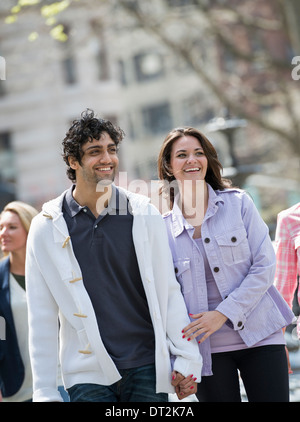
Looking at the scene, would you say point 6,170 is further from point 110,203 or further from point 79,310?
point 79,310

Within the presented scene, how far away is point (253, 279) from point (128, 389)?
0.88 meters

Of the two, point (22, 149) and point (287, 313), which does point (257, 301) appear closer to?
point (287, 313)

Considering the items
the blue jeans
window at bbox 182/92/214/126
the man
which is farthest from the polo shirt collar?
window at bbox 182/92/214/126

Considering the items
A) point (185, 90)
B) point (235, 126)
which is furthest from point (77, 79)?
point (235, 126)

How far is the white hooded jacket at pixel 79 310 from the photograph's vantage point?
3.75 metres

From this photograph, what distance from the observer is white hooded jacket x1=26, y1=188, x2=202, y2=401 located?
12.3 ft

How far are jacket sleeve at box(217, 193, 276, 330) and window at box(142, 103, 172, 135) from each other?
109ft

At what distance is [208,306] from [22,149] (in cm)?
2657

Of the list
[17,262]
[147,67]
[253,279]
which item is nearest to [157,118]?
[147,67]

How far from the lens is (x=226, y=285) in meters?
4.02

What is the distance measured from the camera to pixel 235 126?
10703mm

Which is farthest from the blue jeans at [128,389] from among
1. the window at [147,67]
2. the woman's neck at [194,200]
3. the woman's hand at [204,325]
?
the window at [147,67]

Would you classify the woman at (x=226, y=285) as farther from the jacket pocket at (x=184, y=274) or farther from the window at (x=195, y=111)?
the window at (x=195, y=111)

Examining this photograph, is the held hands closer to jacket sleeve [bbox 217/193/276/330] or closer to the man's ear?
jacket sleeve [bbox 217/193/276/330]
